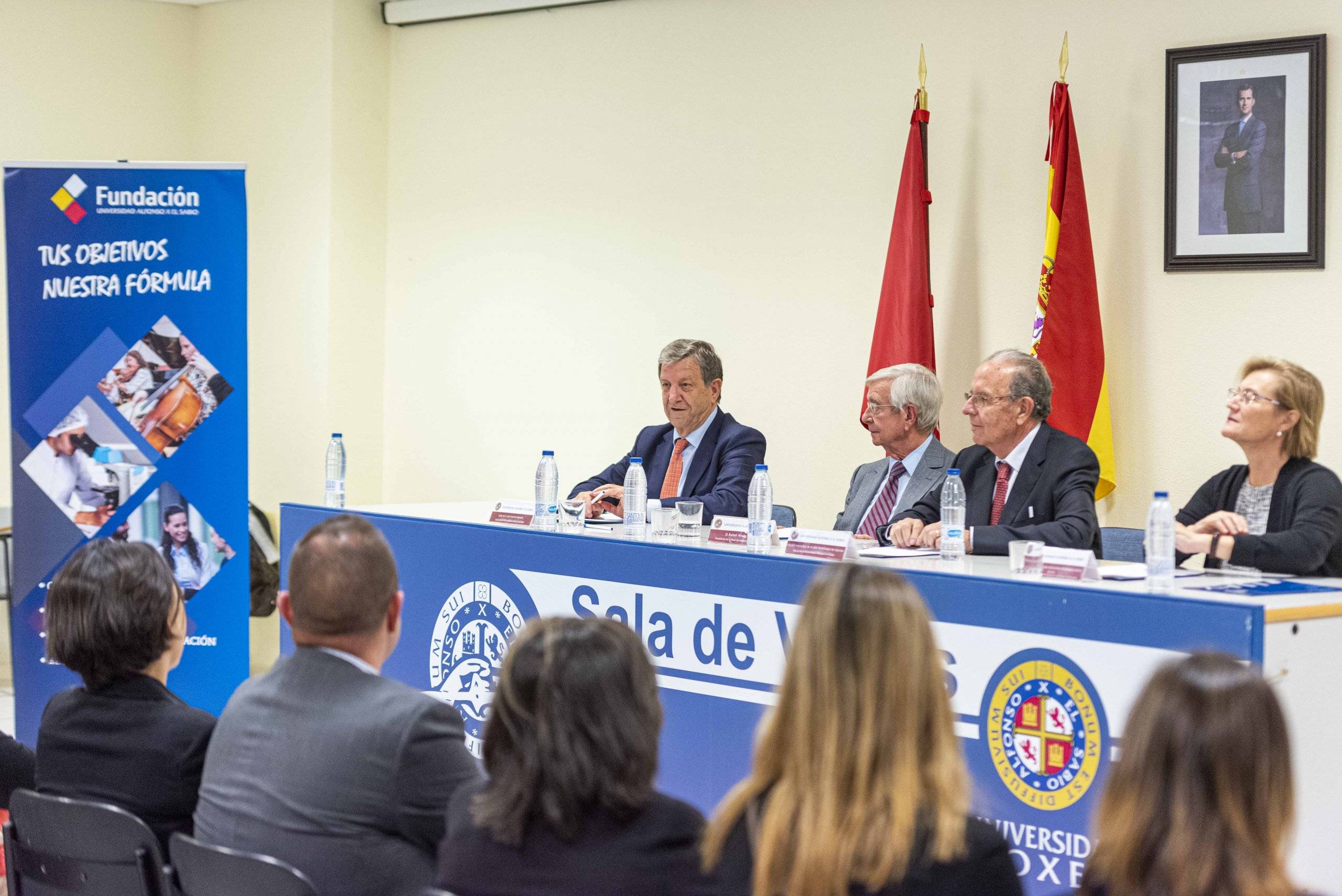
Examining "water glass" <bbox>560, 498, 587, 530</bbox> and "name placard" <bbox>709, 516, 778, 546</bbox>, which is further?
"water glass" <bbox>560, 498, 587, 530</bbox>

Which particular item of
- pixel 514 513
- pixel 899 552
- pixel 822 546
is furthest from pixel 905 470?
pixel 514 513

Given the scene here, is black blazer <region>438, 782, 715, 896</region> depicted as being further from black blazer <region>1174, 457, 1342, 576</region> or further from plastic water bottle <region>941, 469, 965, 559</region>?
black blazer <region>1174, 457, 1342, 576</region>

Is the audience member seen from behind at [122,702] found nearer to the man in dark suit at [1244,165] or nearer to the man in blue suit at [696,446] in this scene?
the man in blue suit at [696,446]

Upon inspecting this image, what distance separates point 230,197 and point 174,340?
52 cm

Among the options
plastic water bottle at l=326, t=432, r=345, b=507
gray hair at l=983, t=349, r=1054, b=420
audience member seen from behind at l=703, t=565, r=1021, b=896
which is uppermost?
gray hair at l=983, t=349, r=1054, b=420

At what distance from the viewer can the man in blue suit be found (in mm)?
4551

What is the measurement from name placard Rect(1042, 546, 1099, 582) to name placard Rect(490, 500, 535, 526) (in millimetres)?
1596

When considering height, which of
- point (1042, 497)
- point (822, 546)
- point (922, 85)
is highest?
point (922, 85)

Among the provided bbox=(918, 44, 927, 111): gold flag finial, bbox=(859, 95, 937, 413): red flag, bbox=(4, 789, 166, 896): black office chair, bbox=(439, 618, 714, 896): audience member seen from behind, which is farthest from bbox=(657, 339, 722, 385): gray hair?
bbox=(439, 618, 714, 896): audience member seen from behind

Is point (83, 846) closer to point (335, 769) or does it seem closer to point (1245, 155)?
point (335, 769)

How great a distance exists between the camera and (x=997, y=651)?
2.87 m

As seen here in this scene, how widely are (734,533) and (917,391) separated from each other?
1.06 meters

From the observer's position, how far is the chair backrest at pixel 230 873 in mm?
1780

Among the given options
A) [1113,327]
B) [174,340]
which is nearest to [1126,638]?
[1113,327]
